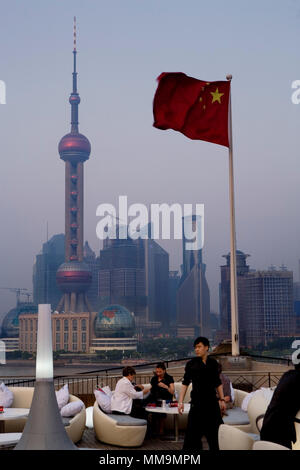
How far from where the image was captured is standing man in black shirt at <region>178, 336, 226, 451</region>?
559cm

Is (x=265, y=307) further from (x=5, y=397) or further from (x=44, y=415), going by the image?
(x=44, y=415)

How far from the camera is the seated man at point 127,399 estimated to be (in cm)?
864

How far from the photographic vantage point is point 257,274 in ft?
624

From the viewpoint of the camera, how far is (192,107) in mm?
12680

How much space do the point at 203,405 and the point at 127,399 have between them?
3.23m

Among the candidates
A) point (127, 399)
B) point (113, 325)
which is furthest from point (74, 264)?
point (127, 399)

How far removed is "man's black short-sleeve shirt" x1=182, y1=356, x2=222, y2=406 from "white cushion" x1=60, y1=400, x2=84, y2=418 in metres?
3.21

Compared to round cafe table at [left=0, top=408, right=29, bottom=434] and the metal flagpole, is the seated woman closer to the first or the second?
round cafe table at [left=0, top=408, right=29, bottom=434]

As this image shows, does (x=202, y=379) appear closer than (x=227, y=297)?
Yes

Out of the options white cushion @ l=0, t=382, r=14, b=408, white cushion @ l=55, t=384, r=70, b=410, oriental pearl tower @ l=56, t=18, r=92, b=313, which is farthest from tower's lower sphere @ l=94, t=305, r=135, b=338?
white cushion @ l=55, t=384, r=70, b=410

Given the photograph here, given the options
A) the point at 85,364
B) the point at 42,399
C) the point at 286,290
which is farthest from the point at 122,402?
the point at 286,290
